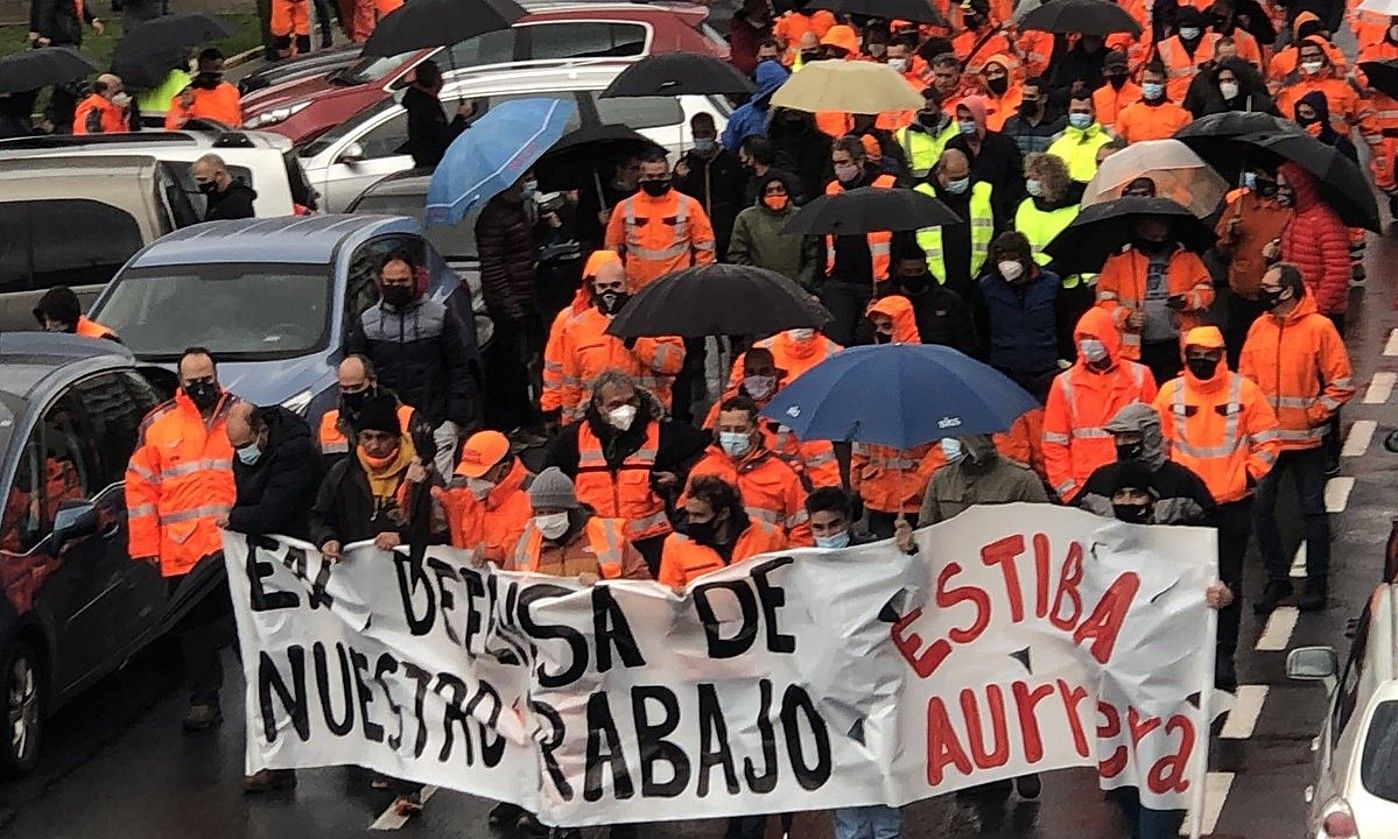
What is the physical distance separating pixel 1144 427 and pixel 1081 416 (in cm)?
129

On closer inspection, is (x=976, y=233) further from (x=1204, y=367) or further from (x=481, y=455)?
(x=481, y=455)

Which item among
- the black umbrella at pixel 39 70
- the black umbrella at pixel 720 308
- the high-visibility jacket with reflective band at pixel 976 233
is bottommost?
the black umbrella at pixel 39 70

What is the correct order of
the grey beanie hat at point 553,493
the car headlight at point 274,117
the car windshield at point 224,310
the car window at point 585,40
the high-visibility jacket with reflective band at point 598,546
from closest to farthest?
the grey beanie hat at point 553,493
the high-visibility jacket with reflective band at point 598,546
the car windshield at point 224,310
the car window at point 585,40
the car headlight at point 274,117

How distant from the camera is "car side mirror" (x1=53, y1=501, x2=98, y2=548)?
39.9 ft

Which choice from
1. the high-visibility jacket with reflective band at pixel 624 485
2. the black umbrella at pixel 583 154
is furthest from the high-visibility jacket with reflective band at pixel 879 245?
the high-visibility jacket with reflective band at pixel 624 485

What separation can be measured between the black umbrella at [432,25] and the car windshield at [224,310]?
3.95 meters

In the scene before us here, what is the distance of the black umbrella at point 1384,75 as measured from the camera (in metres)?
19.1

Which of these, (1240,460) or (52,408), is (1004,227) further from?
(52,408)

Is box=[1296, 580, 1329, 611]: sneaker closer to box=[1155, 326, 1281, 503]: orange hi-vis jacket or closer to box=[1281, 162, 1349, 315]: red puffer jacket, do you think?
box=[1155, 326, 1281, 503]: orange hi-vis jacket

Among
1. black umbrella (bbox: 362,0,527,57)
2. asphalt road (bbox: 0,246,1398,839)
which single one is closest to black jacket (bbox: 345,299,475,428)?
asphalt road (bbox: 0,246,1398,839)

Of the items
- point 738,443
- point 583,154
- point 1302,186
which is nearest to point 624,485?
point 738,443

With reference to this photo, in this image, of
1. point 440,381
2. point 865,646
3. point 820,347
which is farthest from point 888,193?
point 865,646

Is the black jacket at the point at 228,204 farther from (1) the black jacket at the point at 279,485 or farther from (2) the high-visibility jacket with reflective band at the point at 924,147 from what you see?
(1) the black jacket at the point at 279,485

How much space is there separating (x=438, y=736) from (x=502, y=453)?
119 cm
